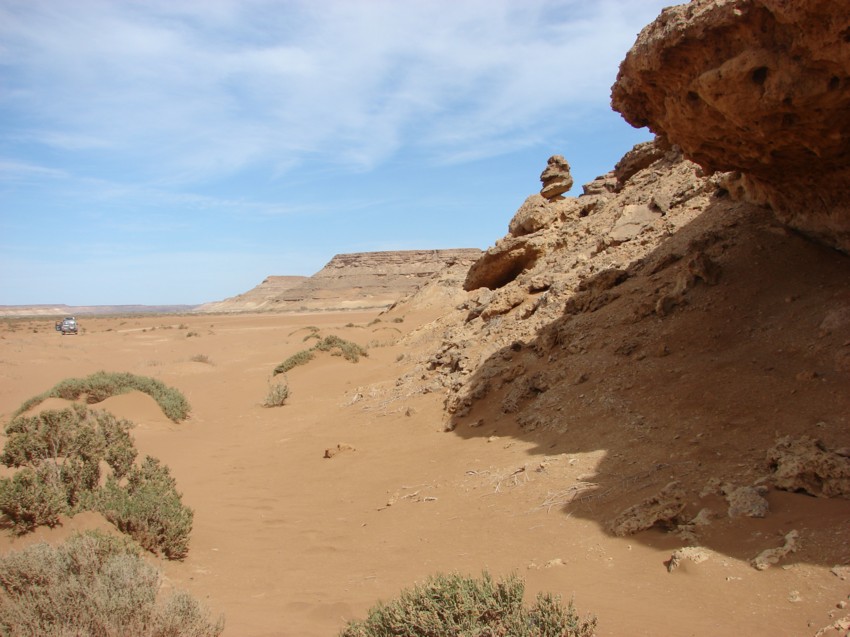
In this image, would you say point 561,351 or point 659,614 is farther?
point 561,351

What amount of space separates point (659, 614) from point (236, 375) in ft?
54.0

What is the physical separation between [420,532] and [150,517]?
7.59 feet

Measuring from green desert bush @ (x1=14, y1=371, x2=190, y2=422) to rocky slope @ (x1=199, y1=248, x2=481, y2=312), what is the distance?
70.8 metres

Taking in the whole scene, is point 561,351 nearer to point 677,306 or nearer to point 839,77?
point 677,306

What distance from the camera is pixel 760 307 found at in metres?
6.90

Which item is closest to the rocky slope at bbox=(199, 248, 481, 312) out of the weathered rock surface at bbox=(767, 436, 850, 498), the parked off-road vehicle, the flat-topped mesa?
the flat-topped mesa

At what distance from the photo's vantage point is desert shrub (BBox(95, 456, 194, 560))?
184 inches

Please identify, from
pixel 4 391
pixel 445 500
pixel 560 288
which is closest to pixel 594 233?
pixel 560 288

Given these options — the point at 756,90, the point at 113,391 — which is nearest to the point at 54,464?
the point at 756,90

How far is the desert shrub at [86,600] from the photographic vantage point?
10.1 ft

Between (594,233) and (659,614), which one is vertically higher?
(594,233)

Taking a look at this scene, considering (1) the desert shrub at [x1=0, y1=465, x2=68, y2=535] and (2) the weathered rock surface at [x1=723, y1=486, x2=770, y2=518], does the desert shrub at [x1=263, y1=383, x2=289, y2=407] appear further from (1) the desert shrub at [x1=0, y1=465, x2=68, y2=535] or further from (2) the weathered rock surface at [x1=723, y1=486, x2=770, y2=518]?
(2) the weathered rock surface at [x1=723, y1=486, x2=770, y2=518]

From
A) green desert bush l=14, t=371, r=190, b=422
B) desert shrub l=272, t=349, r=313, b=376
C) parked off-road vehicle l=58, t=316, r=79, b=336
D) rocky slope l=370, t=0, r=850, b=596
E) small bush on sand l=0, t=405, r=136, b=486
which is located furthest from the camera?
parked off-road vehicle l=58, t=316, r=79, b=336

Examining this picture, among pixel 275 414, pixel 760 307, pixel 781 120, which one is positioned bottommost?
pixel 275 414
